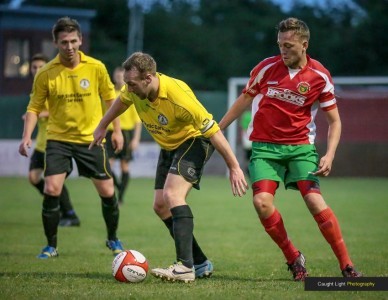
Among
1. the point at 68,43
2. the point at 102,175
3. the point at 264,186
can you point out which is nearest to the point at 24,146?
the point at 102,175

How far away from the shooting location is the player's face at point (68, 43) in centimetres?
932

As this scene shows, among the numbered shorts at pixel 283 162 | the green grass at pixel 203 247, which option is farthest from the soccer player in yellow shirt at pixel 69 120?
the numbered shorts at pixel 283 162

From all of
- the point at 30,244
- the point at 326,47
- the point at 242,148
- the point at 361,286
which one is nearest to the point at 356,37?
the point at 326,47

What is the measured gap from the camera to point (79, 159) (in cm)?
969

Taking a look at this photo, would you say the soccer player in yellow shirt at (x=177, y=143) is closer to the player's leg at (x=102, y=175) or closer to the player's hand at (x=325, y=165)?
the player's hand at (x=325, y=165)

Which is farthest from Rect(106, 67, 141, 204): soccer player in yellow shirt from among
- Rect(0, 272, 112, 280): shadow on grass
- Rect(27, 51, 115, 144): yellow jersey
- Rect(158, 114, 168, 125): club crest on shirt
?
Rect(158, 114, 168, 125): club crest on shirt

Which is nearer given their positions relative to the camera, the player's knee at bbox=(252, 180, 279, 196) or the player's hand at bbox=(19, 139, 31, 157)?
the player's knee at bbox=(252, 180, 279, 196)

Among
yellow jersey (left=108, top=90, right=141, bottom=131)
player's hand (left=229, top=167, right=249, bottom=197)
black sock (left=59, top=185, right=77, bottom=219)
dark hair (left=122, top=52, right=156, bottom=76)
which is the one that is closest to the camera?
player's hand (left=229, top=167, right=249, bottom=197)

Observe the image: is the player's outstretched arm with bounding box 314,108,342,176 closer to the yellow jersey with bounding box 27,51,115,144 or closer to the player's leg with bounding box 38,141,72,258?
the yellow jersey with bounding box 27,51,115,144

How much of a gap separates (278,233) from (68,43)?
9.71 feet

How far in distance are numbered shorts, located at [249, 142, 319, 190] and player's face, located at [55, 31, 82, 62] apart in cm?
243

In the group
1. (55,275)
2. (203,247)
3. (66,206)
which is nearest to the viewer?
(55,275)

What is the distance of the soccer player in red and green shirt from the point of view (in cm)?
767

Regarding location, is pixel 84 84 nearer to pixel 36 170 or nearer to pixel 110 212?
pixel 110 212
